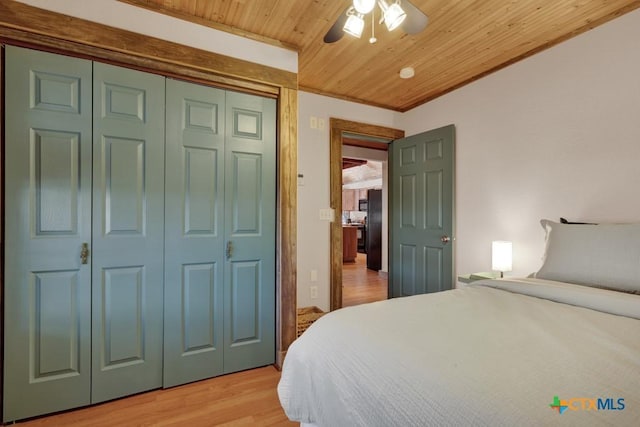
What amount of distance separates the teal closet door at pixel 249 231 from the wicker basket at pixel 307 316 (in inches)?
17.0

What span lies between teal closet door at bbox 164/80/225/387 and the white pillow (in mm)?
2123

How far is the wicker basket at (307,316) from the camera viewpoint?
2.71 meters

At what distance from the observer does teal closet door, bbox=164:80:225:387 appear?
2.00 metres

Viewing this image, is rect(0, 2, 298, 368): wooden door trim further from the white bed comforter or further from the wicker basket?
the white bed comforter

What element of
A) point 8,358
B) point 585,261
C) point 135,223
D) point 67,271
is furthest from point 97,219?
point 585,261

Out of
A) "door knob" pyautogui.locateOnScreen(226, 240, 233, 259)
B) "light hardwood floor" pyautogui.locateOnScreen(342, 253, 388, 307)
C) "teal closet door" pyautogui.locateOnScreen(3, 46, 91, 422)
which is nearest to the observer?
"teal closet door" pyautogui.locateOnScreen(3, 46, 91, 422)

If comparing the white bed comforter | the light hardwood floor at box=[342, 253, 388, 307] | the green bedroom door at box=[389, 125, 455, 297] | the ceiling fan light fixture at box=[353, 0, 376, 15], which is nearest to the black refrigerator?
the light hardwood floor at box=[342, 253, 388, 307]

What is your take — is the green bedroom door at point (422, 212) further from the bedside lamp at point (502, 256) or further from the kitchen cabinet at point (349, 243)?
the kitchen cabinet at point (349, 243)

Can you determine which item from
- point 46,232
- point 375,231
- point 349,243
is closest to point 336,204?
point 46,232

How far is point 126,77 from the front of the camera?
6.14ft

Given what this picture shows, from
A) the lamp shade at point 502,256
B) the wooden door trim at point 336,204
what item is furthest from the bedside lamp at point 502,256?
the wooden door trim at point 336,204

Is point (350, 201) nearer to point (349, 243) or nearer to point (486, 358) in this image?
point (349, 243)

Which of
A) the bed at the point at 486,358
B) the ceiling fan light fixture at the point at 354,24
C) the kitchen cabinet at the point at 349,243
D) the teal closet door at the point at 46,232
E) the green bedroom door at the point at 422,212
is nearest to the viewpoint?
the bed at the point at 486,358

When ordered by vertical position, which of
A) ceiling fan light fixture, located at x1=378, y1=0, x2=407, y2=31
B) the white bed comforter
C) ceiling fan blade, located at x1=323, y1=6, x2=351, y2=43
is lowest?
the white bed comforter
